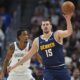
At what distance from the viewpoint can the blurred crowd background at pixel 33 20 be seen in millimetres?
16009

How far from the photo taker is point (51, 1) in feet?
60.5

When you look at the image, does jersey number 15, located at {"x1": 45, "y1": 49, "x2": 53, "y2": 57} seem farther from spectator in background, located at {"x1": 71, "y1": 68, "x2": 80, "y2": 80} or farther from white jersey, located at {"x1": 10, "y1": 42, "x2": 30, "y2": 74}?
spectator in background, located at {"x1": 71, "y1": 68, "x2": 80, "y2": 80}

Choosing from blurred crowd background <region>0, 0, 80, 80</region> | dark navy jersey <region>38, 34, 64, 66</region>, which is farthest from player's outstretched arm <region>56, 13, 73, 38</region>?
blurred crowd background <region>0, 0, 80, 80</region>

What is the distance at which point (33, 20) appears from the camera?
17391 millimetres

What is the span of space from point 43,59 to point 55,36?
0.56 meters

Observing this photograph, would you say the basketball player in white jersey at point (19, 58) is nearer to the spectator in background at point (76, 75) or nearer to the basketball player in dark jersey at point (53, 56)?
the basketball player in dark jersey at point (53, 56)

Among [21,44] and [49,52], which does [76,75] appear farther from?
[49,52]

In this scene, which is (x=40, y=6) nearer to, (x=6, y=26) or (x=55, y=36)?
(x=6, y=26)

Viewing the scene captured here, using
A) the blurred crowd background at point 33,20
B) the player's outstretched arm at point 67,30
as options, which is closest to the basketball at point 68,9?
the player's outstretched arm at point 67,30

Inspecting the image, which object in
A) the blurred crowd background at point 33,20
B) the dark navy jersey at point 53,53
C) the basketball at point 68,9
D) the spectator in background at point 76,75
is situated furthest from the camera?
the blurred crowd background at point 33,20

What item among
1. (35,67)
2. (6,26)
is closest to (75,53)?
(35,67)

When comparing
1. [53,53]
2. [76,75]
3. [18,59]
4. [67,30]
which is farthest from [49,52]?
[76,75]

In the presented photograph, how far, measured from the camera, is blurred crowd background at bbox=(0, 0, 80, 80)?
16009 millimetres

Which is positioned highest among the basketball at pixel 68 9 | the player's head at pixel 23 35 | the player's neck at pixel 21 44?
the basketball at pixel 68 9
